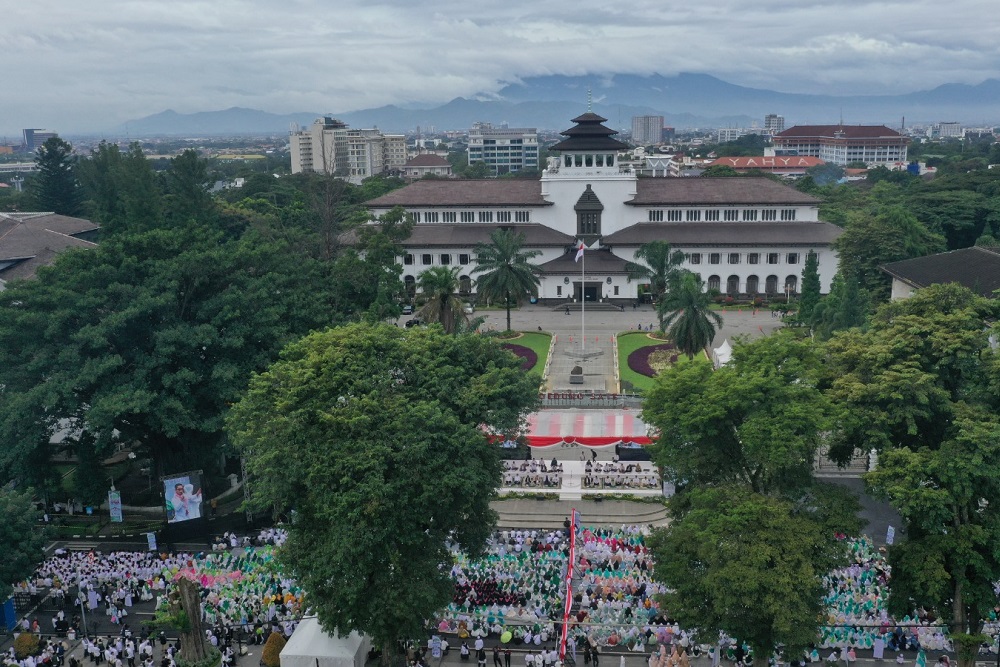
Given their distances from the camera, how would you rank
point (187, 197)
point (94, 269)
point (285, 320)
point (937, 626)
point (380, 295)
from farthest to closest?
point (187, 197)
point (380, 295)
point (285, 320)
point (94, 269)
point (937, 626)

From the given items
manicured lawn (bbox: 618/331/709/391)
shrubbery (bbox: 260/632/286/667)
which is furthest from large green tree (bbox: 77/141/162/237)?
shrubbery (bbox: 260/632/286/667)

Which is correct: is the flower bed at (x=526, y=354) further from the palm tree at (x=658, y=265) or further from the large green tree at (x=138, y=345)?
the large green tree at (x=138, y=345)

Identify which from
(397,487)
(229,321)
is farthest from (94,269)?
(397,487)

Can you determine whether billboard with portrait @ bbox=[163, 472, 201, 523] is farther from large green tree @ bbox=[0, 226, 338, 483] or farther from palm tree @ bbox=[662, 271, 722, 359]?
palm tree @ bbox=[662, 271, 722, 359]

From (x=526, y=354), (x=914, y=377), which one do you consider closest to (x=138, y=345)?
(x=526, y=354)

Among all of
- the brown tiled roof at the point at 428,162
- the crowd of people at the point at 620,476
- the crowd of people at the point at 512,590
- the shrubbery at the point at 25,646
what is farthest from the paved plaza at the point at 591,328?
the brown tiled roof at the point at 428,162

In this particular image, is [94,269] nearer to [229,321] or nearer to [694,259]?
[229,321]
